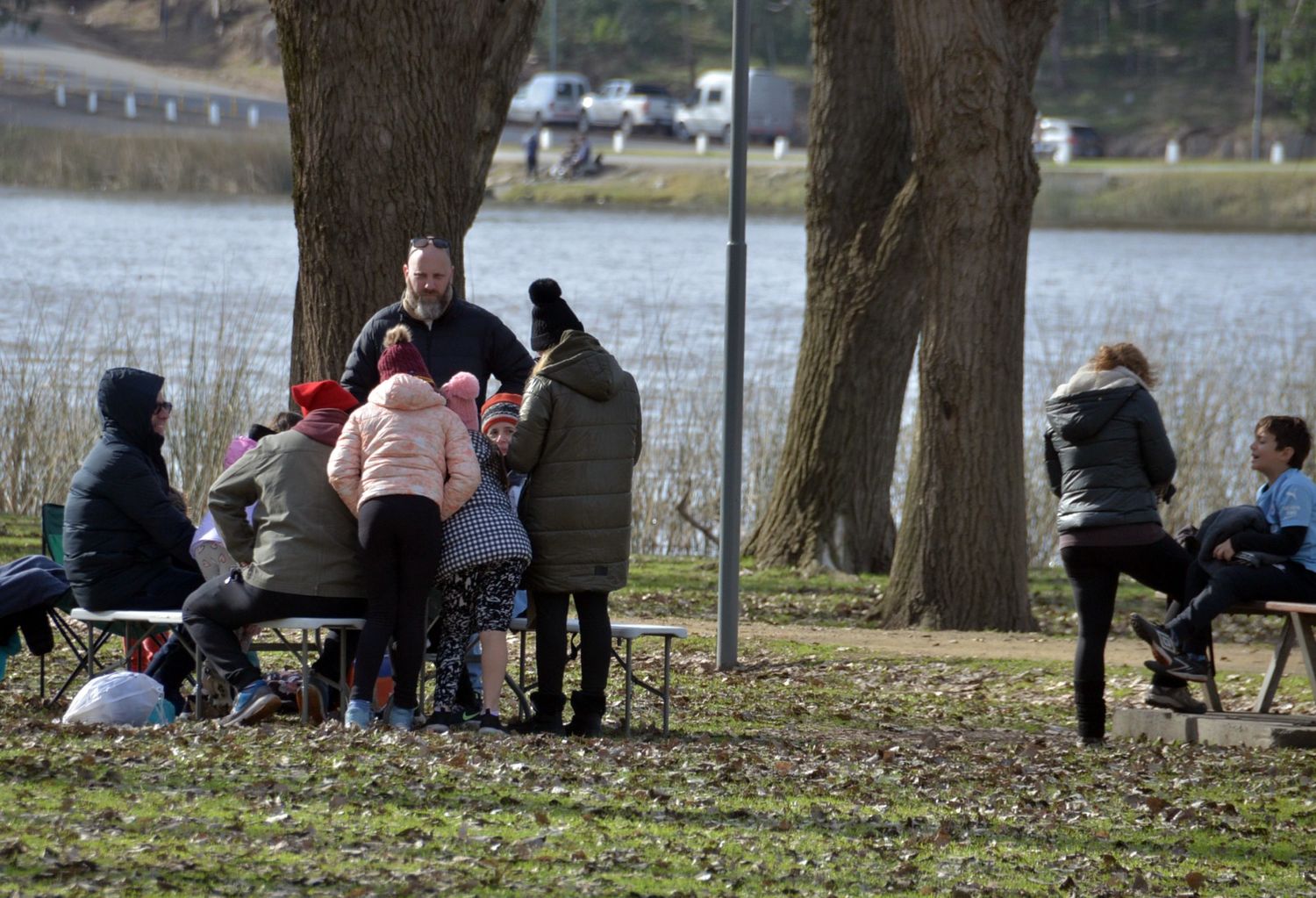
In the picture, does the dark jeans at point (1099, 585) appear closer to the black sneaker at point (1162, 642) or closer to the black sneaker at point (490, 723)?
the black sneaker at point (1162, 642)

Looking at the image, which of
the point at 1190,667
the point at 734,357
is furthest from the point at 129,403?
the point at 1190,667

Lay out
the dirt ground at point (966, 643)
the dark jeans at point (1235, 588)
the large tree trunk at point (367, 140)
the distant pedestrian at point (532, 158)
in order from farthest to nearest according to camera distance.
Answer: the distant pedestrian at point (532, 158), the dirt ground at point (966, 643), the large tree trunk at point (367, 140), the dark jeans at point (1235, 588)

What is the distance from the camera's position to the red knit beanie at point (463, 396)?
7086mm

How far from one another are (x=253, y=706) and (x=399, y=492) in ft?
3.21

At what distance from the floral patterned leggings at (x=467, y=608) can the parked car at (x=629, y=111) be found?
174ft

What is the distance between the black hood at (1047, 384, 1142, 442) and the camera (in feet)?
25.2

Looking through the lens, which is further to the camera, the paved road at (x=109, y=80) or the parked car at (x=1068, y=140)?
the parked car at (x=1068, y=140)

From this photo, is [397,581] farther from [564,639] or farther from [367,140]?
[367,140]

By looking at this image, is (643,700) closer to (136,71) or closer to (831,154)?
(831,154)

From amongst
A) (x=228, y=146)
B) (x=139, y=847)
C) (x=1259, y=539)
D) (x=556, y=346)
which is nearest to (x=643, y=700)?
(x=556, y=346)

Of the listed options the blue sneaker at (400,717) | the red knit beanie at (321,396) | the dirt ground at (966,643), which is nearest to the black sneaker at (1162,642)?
the dirt ground at (966,643)

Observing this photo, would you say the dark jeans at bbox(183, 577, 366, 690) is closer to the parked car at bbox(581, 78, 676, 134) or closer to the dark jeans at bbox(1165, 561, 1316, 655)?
the dark jeans at bbox(1165, 561, 1316, 655)

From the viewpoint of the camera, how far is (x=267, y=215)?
42375 mm

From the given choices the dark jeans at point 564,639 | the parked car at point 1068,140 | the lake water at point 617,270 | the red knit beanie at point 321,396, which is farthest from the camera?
the parked car at point 1068,140
